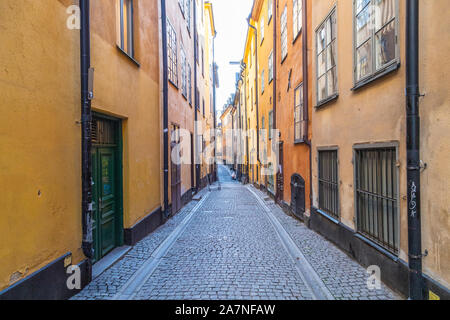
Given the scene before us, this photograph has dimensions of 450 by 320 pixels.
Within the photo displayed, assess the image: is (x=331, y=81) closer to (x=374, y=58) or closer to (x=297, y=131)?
(x=374, y=58)

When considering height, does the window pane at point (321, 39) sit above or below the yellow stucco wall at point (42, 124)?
above

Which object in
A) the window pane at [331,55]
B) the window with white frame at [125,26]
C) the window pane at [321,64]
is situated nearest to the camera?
the window with white frame at [125,26]

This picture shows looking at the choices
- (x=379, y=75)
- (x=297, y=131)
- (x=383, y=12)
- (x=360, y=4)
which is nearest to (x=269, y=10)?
(x=297, y=131)

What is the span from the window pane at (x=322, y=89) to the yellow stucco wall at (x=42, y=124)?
4535mm

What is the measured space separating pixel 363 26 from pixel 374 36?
53cm

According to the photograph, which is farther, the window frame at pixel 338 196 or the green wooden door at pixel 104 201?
the window frame at pixel 338 196

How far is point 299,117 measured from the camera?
342 inches

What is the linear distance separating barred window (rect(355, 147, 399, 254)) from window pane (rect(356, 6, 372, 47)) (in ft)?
6.16

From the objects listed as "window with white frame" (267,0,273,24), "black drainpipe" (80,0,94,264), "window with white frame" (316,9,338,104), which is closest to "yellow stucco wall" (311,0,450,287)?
"window with white frame" (316,9,338,104)

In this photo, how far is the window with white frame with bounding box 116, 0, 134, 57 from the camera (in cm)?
588

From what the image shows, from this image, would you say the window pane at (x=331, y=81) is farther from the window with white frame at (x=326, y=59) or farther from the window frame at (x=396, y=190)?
the window frame at (x=396, y=190)

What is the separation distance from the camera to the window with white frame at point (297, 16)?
27.8ft

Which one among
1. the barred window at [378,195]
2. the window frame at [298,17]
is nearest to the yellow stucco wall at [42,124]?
the barred window at [378,195]

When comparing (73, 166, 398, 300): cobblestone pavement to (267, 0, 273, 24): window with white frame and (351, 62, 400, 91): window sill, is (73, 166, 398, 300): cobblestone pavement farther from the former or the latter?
(267, 0, 273, 24): window with white frame
